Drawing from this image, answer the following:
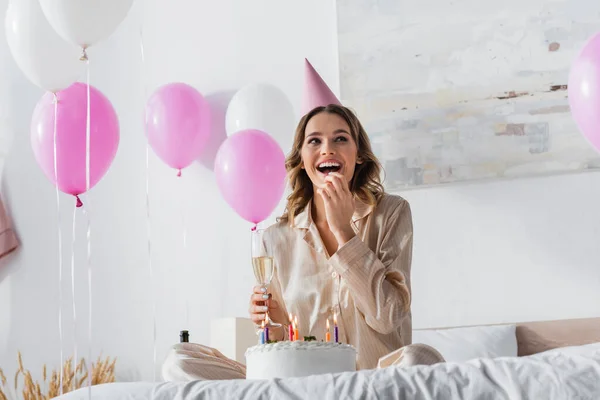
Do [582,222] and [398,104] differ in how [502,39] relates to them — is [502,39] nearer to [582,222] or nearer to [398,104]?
[398,104]

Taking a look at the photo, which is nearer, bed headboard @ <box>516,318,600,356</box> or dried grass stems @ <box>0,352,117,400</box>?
bed headboard @ <box>516,318,600,356</box>

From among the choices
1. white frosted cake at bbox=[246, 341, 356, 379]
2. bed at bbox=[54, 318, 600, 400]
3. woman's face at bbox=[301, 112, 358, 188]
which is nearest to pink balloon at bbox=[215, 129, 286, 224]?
woman's face at bbox=[301, 112, 358, 188]

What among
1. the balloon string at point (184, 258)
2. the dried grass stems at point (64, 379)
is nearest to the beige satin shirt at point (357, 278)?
the balloon string at point (184, 258)

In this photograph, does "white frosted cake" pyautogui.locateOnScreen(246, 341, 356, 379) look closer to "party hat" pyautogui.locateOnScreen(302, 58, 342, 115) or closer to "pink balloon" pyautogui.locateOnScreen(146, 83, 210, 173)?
"party hat" pyautogui.locateOnScreen(302, 58, 342, 115)

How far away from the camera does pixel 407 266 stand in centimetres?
233

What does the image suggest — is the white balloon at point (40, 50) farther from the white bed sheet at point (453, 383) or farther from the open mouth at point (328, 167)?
the white bed sheet at point (453, 383)

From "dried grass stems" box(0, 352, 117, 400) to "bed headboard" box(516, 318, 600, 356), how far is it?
1.58 metres

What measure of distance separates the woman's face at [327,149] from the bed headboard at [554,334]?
93cm

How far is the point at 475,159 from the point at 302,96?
2.21ft

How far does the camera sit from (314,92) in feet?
10.6

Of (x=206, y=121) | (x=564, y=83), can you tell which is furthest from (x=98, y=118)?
(x=564, y=83)

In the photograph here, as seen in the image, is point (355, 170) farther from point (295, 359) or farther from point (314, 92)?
point (295, 359)

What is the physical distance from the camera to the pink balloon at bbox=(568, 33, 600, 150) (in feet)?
8.09

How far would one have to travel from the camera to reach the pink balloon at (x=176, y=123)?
11.0ft
